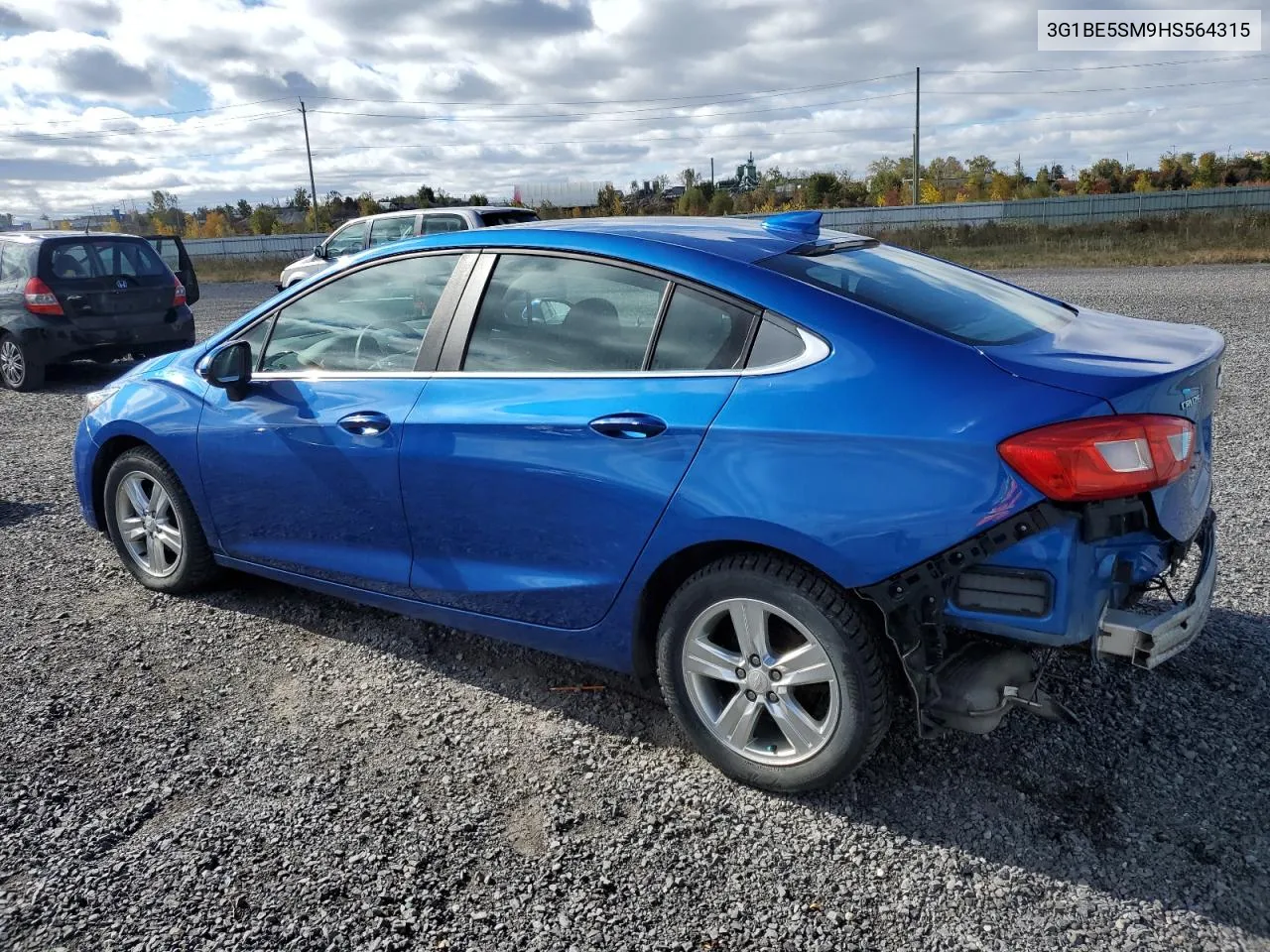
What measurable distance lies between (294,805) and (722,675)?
134 cm

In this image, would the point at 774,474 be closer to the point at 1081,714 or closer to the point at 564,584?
the point at 564,584

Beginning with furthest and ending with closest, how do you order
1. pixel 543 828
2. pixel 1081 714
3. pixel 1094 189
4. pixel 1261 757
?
pixel 1094 189 → pixel 1081 714 → pixel 1261 757 → pixel 543 828

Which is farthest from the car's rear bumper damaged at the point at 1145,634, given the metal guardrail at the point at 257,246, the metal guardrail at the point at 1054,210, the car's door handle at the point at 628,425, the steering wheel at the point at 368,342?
the metal guardrail at the point at 257,246

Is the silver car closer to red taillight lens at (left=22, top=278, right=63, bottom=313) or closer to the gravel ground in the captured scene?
red taillight lens at (left=22, top=278, right=63, bottom=313)

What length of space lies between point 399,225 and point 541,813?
13.1 m

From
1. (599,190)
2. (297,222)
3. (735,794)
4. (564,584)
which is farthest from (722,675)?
(297,222)

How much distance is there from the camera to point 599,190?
177ft

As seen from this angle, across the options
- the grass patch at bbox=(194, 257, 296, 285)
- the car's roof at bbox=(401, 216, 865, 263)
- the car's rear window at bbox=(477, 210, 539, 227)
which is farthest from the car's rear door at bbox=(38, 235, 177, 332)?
the grass patch at bbox=(194, 257, 296, 285)

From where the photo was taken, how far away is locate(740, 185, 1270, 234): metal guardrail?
3400 cm

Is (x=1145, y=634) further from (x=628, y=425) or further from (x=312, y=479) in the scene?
(x=312, y=479)

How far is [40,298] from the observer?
1048cm

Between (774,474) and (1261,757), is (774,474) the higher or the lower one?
the higher one

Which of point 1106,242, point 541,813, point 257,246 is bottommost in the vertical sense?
point 541,813

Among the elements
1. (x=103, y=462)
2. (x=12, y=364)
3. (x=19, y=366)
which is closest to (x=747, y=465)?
(x=103, y=462)
